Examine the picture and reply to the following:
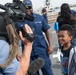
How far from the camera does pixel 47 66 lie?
4.88 m

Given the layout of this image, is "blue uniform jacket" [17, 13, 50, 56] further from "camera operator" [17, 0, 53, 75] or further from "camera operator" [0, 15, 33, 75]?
"camera operator" [0, 15, 33, 75]

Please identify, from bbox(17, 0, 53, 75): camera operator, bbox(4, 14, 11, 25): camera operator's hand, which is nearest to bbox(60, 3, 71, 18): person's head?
bbox(17, 0, 53, 75): camera operator

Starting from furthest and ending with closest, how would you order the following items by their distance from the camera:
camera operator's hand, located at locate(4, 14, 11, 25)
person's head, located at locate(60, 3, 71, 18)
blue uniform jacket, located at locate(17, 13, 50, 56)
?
person's head, located at locate(60, 3, 71, 18)
blue uniform jacket, located at locate(17, 13, 50, 56)
camera operator's hand, located at locate(4, 14, 11, 25)

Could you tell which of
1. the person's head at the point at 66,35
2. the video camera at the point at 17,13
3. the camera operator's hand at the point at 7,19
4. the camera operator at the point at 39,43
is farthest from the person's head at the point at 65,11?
the camera operator's hand at the point at 7,19

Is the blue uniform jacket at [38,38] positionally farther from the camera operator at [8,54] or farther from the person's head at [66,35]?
the camera operator at [8,54]

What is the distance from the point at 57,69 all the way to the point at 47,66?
177cm

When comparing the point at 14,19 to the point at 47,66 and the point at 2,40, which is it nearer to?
the point at 2,40

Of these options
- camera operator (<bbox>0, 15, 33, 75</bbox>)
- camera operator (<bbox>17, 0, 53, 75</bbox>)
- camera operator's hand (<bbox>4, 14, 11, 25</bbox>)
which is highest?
camera operator's hand (<bbox>4, 14, 11, 25</bbox>)

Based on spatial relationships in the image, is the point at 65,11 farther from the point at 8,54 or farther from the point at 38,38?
the point at 8,54

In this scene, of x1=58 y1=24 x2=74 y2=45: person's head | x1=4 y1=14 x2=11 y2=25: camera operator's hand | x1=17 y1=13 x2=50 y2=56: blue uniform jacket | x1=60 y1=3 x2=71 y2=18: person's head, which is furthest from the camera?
x1=60 y1=3 x2=71 y2=18: person's head

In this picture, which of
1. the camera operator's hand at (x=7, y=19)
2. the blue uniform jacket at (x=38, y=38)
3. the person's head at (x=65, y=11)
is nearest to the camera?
the camera operator's hand at (x=7, y=19)

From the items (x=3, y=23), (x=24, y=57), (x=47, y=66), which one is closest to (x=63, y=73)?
(x=47, y=66)

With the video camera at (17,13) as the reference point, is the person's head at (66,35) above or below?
below

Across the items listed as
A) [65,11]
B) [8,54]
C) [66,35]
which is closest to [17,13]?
[8,54]
